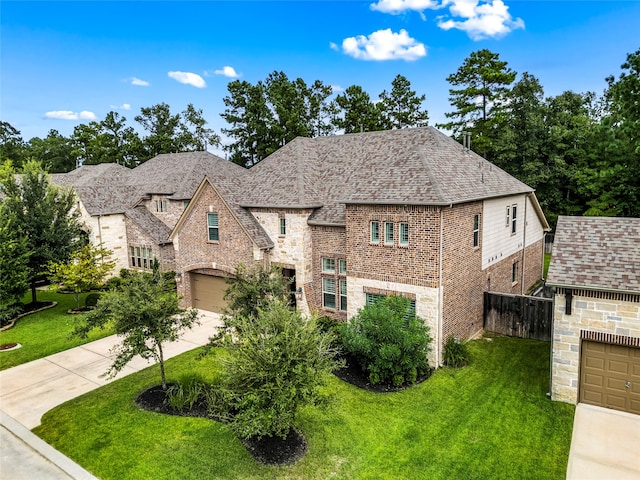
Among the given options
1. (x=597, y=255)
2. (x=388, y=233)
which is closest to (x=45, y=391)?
(x=388, y=233)

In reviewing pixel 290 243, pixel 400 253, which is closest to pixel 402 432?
pixel 400 253

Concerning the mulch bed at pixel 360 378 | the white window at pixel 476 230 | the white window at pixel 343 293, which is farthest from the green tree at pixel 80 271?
the white window at pixel 476 230

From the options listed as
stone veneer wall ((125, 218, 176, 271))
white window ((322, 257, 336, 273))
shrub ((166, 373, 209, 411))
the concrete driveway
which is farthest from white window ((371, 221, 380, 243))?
stone veneer wall ((125, 218, 176, 271))

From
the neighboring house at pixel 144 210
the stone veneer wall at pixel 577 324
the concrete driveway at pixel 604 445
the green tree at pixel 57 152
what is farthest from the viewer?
the green tree at pixel 57 152

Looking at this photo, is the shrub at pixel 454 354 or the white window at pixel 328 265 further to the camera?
the white window at pixel 328 265

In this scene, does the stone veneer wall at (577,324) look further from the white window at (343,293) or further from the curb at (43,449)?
the curb at (43,449)
